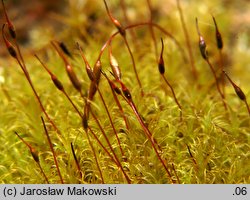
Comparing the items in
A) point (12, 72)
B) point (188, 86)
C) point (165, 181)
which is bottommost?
point (165, 181)

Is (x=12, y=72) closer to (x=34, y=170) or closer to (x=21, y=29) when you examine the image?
(x=34, y=170)

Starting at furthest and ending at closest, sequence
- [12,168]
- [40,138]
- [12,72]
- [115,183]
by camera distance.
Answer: [12,72]
[40,138]
[12,168]
[115,183]

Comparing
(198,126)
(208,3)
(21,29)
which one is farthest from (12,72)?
(208,3)

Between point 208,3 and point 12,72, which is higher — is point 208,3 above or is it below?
above

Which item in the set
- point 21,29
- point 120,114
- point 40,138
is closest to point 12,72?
point 40,138

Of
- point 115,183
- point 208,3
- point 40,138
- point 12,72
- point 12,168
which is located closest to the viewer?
point 115,183

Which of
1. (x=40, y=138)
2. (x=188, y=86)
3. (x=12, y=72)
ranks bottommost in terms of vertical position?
(x=40, y=138)

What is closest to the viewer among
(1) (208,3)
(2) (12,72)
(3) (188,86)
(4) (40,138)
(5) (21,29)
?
(4) (40,138)

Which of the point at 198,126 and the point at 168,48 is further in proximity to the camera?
the point at 168,48

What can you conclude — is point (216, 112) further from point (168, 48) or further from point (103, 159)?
point (168, 48)
